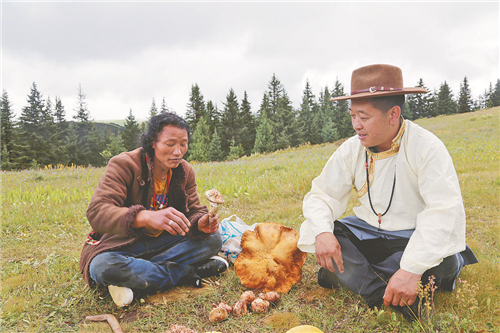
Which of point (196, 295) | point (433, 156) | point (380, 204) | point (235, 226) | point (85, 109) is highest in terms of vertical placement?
point (85, 109)

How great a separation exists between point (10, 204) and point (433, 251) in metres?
7.38

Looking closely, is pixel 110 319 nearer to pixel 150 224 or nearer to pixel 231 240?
pixel 150 224

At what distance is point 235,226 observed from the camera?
3.97m

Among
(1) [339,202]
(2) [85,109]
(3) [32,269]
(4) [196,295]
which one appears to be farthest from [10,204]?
(2) [85,109]

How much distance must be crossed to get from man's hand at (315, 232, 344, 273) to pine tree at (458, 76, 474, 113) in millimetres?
73313

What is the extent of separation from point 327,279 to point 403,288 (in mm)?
821

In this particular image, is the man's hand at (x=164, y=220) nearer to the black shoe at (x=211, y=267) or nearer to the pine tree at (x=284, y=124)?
the black shoe at (x=211, y=267)

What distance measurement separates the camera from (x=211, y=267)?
323 centimetres

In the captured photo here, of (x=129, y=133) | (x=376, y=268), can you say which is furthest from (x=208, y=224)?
(x=129, y=133)

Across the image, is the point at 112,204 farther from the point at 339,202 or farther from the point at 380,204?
the point at 380,204

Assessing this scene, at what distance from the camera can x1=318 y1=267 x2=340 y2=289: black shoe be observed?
2.73 metres

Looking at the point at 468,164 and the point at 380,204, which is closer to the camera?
the point at 380,204

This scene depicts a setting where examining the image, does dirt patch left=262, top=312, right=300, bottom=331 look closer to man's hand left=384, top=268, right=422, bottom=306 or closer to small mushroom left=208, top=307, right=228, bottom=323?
small mushroom left=208, top=307, right=228, bottom=323

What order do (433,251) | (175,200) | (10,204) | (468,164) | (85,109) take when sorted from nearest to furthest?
1. (433,251)
2. (175,200)
3. (10,204)
4. (468,164)
5. (85,109)
